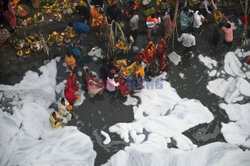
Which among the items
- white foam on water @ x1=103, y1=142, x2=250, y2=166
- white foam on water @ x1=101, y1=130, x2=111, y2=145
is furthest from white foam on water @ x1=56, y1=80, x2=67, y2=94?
white foam on water @ x1=103, y1=142, x2=250, y2=166

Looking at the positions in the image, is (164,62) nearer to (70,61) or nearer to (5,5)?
(70,61)

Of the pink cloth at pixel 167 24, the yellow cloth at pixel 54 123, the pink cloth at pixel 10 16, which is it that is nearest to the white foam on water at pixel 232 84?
the pink cloth at pixel 167 24

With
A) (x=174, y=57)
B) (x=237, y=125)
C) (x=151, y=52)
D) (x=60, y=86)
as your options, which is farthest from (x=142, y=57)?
(x=237, y=125)

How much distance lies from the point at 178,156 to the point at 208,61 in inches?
139

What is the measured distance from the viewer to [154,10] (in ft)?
29.7

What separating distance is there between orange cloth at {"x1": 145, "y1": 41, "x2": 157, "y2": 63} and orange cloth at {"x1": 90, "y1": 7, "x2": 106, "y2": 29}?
1795 mm

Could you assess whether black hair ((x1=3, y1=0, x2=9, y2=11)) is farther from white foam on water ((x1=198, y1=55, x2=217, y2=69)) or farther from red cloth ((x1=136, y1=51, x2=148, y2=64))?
white foam on water ((x1=198, y1=55, x2=217, y2=69))

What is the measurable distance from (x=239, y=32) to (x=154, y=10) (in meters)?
3.17

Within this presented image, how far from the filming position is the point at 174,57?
8516 millimetres

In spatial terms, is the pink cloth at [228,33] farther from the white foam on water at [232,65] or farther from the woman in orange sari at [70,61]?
the woman in orange sari at [70,61]

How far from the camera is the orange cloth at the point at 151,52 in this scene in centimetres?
764

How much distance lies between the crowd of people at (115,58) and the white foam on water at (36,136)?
0.41 m

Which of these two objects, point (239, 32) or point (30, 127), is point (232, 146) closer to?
point (239, 32)

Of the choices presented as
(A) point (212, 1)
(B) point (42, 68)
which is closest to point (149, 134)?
(B) point (42, 68)
